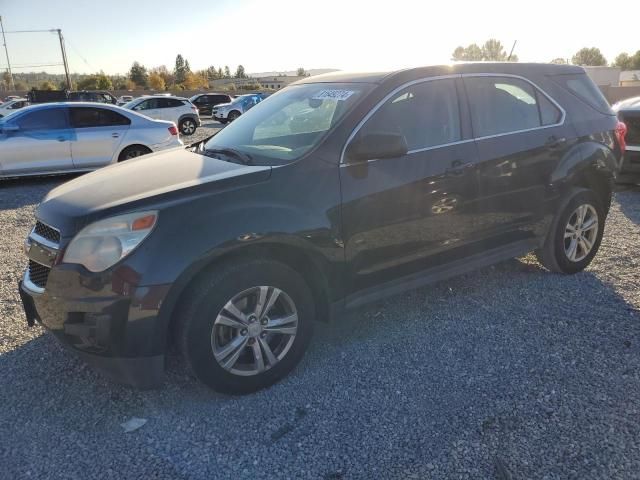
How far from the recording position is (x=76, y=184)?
11.0 ft

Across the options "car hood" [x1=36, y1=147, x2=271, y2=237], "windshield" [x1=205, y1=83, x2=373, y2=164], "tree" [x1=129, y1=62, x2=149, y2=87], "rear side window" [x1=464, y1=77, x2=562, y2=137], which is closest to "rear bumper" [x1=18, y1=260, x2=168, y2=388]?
"car hood" [x1=36, y1=147, x2=271, y2=237]

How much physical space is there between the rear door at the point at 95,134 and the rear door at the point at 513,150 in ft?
26.2

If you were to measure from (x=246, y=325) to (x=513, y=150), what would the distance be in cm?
246

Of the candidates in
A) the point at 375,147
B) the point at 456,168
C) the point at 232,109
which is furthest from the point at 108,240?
the point at 232,109

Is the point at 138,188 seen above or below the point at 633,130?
above

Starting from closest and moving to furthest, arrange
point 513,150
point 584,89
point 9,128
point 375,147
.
Result: 1. point 375,147
2. point 513,150
3. point 584,89
4. point 9,128

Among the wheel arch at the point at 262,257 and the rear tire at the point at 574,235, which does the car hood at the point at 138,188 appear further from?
the rear tire at the point at 574,235

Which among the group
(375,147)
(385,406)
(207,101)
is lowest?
(385,406)

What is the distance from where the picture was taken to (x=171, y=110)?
70.4ft

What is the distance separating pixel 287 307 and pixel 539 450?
5.02ft

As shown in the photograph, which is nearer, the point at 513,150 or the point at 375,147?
the point at 375,147

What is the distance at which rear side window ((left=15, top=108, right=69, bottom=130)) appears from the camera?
9.27 m

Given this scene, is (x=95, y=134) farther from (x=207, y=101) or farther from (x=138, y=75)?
(x=138, y=75)

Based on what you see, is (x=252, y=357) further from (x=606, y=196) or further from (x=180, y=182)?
(x=606, y=196)
